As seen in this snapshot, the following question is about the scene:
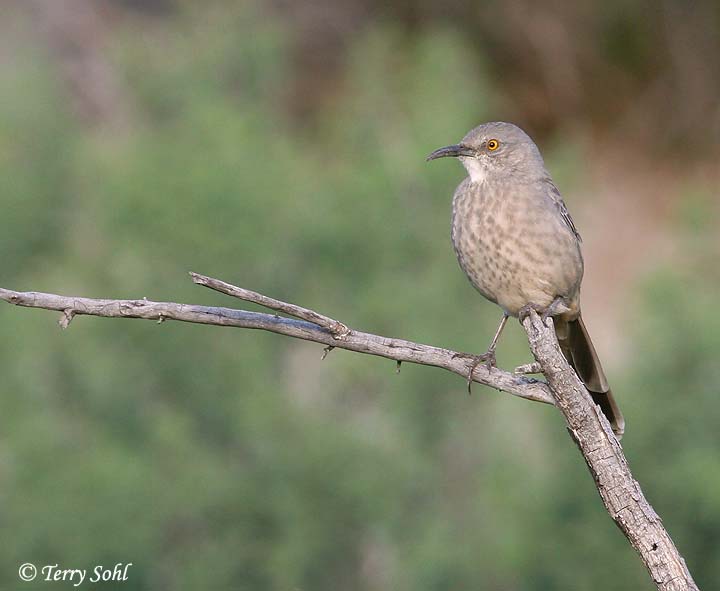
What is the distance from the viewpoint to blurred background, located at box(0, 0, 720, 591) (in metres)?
12.8

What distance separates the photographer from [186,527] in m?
14.1

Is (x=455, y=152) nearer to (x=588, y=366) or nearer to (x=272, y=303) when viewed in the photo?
(x=588, y=366)

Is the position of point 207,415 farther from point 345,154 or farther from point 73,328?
point 345,154

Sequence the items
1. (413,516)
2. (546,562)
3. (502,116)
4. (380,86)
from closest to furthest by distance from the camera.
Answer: (546,562) → (413,516) → (380,86) → (502,116)

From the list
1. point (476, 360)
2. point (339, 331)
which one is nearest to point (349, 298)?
point (476, 360)

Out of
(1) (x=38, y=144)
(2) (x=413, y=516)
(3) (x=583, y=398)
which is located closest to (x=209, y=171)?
(1) (x=38, y=144)

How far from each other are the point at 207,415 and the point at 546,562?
4410 millimetres

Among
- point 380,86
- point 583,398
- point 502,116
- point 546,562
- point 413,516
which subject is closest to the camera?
point 583,398

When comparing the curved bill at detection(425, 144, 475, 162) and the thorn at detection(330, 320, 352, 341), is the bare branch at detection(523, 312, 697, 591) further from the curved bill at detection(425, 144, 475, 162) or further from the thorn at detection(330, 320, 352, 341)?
the curved bill at detection(425, 144, 475, 162)

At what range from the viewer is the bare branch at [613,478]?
4.08m

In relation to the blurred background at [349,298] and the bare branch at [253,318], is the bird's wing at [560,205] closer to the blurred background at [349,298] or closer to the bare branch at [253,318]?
the bare branch at [253,318]

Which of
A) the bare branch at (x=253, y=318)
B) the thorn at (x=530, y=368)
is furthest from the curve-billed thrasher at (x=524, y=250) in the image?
the bare branch at (x=253, y=318)

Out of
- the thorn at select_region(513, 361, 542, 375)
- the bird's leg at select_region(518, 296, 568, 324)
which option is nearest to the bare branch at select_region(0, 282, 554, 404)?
the thorn at select_region(513, 361, 542, 375)

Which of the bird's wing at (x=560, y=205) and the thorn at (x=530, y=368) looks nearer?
the thorn at (x=530, y=368)
